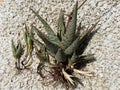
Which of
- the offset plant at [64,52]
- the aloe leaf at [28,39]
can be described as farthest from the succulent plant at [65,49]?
the aloe leaf at [28,39]

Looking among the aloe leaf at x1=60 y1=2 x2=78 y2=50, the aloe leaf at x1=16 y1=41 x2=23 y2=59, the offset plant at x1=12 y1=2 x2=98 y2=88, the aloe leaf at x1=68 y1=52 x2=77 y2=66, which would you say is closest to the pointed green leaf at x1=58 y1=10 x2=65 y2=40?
the offset plant at x1=12 y1=2 x2=98 y2=88

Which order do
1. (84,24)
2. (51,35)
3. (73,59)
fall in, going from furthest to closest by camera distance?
1. (84,24)
2. (51,35)
3. (73,59)

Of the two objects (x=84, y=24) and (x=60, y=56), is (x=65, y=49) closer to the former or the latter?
(x=60, y=56)

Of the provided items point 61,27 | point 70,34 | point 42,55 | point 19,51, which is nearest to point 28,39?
point 19,51

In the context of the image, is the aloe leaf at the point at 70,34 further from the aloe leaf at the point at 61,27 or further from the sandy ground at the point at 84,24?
the sandy ground at the point at 84,24

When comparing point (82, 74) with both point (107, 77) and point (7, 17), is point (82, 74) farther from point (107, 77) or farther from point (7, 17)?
point (7, 17)

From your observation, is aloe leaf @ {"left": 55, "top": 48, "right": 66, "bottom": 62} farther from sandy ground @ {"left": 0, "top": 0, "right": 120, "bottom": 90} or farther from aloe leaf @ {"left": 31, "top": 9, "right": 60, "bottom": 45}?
sandy ground @ {"left": 0, "top": 0, "right": 120, "bottom": 90}
